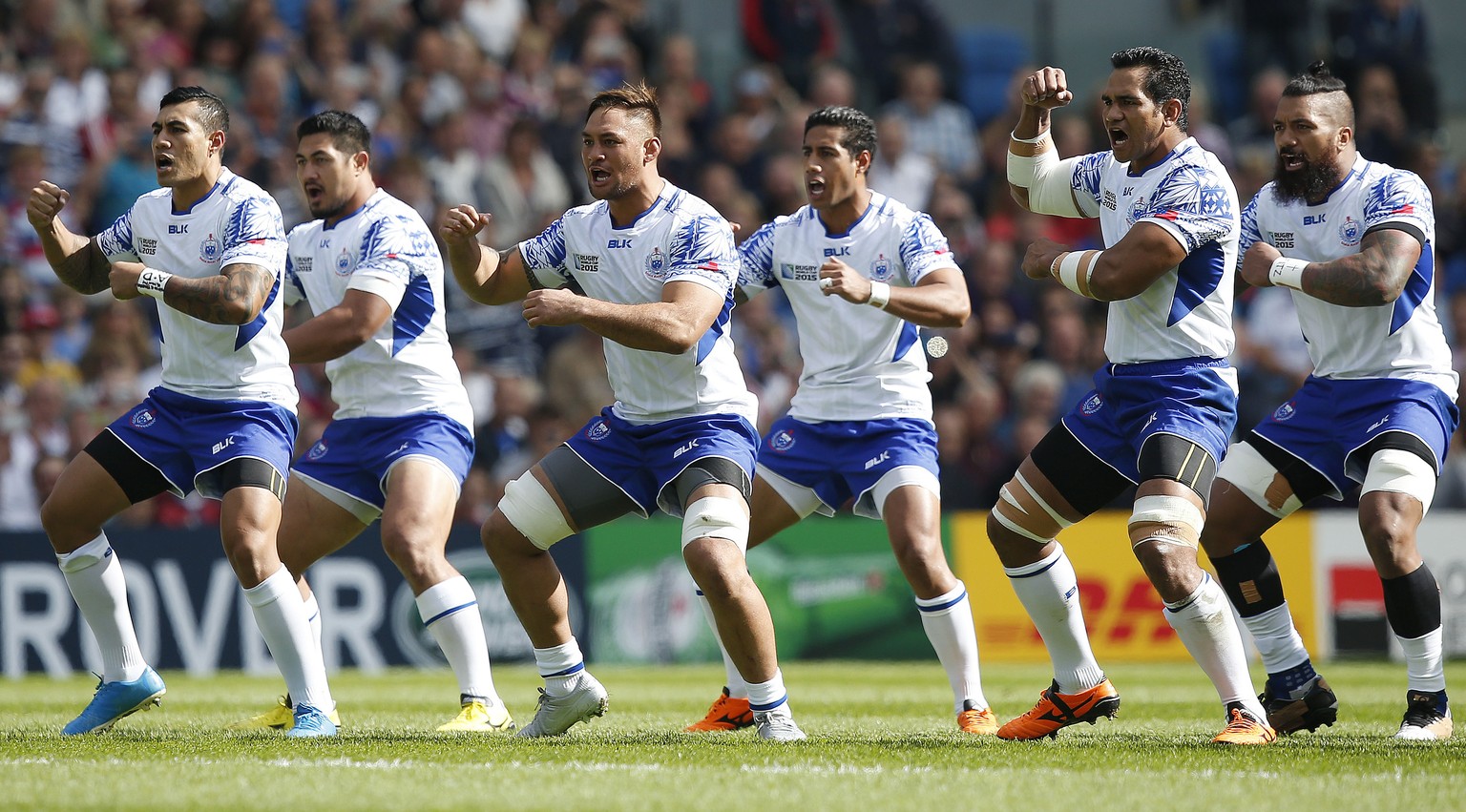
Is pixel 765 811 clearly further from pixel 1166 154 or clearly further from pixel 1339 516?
pixel 1339 516

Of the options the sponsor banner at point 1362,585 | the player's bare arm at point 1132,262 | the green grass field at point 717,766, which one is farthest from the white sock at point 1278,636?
the sponsor banner at point 1362,585

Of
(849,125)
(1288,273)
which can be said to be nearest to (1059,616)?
(1288,273)

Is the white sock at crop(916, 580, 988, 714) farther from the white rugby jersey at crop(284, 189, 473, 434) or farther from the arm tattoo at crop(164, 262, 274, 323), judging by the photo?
the arm tattoo at crop(164, 262, 274, 323)

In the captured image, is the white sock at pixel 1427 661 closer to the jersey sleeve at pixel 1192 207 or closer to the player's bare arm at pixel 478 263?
the jersey sleeve at pixel 1192 207

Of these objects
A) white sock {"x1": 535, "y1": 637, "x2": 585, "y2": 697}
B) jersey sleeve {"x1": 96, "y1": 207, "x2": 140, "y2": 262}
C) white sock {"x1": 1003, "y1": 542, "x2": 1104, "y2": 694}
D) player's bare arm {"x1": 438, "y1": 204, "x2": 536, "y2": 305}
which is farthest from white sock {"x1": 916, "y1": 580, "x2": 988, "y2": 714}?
jersey sleeve {"x1": 96, "y1": 207, "x2": 140, "y2": 262}

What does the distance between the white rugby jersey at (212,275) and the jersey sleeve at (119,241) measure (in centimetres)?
13

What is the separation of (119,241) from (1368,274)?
568 centimetres

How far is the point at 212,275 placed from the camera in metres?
7.65

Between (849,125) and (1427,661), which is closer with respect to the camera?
(1427,661)

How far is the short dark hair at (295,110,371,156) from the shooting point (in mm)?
8422

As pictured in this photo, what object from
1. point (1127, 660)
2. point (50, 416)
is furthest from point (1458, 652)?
point (50, 416)

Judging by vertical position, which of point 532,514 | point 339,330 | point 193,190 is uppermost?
point 193,190

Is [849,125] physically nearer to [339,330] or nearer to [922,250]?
[922,250]

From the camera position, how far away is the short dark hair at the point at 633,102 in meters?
7.41
